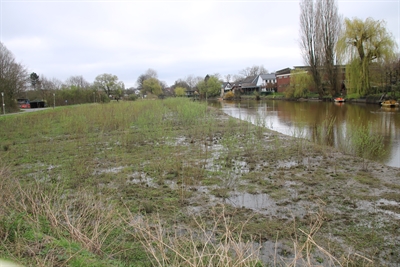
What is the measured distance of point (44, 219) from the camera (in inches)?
136

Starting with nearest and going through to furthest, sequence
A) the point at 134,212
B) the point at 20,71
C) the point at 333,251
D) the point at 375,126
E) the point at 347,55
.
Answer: the point at 333,251 < the point at 134,212 < the point at 375,126 < the point at 20,71 < the point at 347,55

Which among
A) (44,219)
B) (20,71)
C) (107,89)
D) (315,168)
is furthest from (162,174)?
(107,89)

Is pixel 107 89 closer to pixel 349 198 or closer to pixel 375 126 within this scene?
pixel 375 126

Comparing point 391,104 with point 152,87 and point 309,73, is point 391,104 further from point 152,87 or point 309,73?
point 152,87

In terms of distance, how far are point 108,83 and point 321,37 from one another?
1728 inches

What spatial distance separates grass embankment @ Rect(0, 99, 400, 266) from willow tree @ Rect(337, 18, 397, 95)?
25.8 meters

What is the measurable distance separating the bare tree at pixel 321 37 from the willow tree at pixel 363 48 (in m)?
4.15

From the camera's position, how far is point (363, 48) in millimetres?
30594

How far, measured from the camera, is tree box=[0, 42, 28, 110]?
2638 centimetres

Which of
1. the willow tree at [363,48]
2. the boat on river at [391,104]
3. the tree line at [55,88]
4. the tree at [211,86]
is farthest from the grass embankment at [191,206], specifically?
the tree at [211,86]

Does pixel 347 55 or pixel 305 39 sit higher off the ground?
pixel 305 39

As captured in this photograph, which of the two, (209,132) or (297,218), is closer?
(297,218)

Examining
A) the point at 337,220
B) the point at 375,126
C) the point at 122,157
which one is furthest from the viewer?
the point at 375,126

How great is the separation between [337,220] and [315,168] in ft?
8.97
